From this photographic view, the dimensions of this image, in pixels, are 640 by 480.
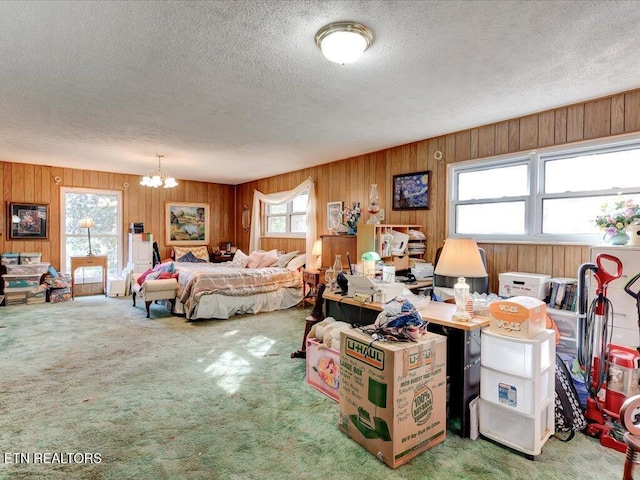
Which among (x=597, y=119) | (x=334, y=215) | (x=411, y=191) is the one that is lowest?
(x=334, y=215)

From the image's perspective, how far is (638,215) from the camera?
2512 mm

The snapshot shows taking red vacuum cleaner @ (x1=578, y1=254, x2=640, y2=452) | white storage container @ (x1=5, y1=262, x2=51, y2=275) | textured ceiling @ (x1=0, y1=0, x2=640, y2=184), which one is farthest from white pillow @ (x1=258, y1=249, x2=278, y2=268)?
red vacuum cleaner @ (x1=578, y1=254, x2=640, y2=452)

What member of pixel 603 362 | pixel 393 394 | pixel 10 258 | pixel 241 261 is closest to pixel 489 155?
pixel 603 362

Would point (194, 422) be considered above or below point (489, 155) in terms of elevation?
below

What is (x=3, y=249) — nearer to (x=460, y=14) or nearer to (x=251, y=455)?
(x=251, y=455)

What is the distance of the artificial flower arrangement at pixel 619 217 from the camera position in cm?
255

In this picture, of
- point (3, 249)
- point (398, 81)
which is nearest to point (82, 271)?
point (3, 249)

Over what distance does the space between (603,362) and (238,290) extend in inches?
167

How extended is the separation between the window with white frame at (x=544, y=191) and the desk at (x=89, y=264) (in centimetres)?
624

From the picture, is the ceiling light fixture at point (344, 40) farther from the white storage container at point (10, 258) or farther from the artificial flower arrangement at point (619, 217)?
the white storage container at point (10, 258)

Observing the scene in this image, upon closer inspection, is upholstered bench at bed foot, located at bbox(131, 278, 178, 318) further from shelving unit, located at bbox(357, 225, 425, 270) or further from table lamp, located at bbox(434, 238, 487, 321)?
table lamp, located at bbox(434, 238, 487, 321)

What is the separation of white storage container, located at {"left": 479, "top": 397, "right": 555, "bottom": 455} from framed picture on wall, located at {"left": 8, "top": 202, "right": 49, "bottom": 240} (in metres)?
7.46

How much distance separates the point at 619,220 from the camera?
2594mm

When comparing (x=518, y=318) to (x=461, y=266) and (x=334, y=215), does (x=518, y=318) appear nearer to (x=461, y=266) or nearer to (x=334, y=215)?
(x=461, y=266)
